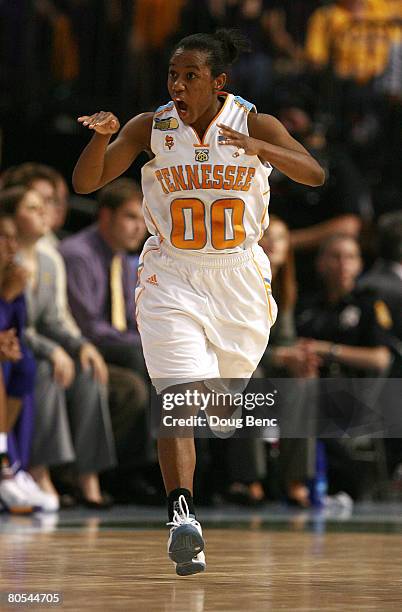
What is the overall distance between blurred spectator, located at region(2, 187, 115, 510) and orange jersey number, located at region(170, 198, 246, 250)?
10.4ft

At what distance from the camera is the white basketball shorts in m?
4.72

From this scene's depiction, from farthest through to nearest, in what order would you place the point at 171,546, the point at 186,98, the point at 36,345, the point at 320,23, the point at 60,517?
the point at 320,23
the point at 36,345
the point at 60,517
the point at 186,98
the point at 171,546

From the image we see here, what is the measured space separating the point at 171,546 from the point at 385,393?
5.07 meters

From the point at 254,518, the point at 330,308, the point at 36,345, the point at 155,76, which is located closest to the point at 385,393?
the point at 330,308

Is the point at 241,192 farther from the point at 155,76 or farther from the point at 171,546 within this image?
the point at 155,76

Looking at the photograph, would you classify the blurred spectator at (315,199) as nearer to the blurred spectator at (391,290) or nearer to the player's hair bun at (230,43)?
the blurred spectator at (391,290)

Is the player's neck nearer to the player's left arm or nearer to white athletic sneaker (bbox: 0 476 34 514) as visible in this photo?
the player's left arm

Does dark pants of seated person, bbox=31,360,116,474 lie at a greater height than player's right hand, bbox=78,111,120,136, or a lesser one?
lesser

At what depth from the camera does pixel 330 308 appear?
30.5 ft

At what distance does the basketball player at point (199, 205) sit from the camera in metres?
4.73

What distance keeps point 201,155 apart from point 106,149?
346 mm

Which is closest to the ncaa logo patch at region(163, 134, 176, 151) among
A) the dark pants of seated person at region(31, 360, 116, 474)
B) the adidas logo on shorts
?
the adidas logo on shorts

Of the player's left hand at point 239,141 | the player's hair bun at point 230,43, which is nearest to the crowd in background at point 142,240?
the player's hair bun at point 230,43

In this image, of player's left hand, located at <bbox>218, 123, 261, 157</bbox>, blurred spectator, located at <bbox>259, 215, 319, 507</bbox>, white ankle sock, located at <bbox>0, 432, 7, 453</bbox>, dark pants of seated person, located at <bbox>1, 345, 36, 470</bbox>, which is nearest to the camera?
player's left hand, located at <bbox>218, 123, 261, 157</bbox>
